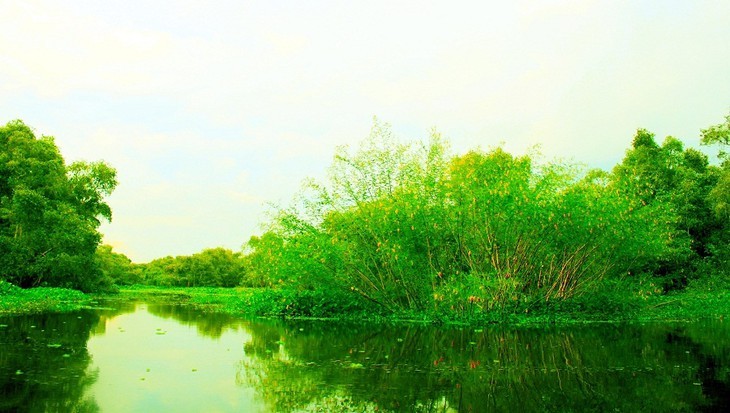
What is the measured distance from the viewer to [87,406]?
6438mm

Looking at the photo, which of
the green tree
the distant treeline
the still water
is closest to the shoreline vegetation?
the still water

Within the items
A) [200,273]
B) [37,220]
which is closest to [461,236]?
[37,220]

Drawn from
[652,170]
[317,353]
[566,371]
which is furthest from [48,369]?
[652,170]

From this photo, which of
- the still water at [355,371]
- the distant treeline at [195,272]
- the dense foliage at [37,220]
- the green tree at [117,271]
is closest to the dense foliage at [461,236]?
the still water at [355,371]

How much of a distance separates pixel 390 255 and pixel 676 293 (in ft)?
86.5

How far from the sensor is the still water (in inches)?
271

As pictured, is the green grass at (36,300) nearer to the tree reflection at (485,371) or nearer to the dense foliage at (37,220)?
the dense foliage at (37,220)

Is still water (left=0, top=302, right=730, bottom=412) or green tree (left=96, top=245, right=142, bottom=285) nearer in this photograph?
still water (left=0, top=302, right=730, bottom=412)

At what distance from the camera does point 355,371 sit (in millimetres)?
9000

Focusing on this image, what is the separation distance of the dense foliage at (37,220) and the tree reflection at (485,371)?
A: 26.9 m

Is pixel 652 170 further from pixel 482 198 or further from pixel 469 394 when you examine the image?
pixel 469 394

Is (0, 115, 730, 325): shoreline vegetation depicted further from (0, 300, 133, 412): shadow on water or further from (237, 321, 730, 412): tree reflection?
(0, 300, 133, 412): shadow on water

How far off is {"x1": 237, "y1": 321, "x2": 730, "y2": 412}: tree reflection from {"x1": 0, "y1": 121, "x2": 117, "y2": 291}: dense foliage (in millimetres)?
26882

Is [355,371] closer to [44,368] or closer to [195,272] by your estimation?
[44,368]
